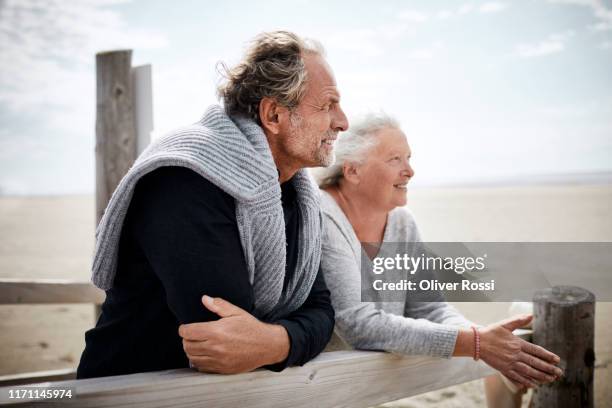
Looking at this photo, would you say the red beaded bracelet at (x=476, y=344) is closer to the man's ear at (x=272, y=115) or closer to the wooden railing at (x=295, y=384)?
the wooden railing at (x=295, y=384)

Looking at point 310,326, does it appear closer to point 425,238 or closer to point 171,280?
point 171,280

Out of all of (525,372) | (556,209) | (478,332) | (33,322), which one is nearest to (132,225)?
(478,332)

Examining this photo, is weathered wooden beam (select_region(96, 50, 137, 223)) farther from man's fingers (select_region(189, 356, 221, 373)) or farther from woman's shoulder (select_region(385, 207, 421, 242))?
man's fingers (select_region(189, 356, 221, 373))

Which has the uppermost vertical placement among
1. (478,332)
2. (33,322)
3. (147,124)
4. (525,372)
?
(147,124)

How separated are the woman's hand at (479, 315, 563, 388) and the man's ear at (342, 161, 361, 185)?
86 cm

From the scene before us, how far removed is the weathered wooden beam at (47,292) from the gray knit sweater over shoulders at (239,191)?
6.91 feet

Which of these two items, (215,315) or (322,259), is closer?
(215,315)

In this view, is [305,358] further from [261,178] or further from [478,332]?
[478,332]

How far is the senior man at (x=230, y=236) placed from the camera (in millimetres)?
1349

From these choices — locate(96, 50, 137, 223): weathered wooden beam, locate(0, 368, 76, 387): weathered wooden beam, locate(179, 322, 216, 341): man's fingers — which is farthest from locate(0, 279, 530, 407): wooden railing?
locate(0, 368, 76, 387): weathered wooden beam

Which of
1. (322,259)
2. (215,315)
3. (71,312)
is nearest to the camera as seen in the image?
(215,315)

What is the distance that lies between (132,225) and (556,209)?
73.6 feet

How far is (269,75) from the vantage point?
→ 1788mm

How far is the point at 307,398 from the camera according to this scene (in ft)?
5.22
